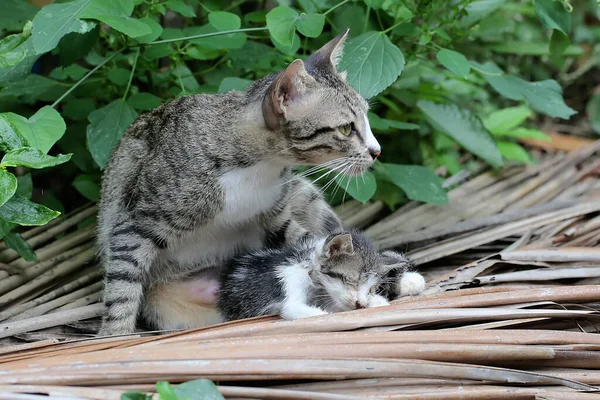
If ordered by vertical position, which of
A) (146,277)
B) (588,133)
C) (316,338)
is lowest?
(588,133)

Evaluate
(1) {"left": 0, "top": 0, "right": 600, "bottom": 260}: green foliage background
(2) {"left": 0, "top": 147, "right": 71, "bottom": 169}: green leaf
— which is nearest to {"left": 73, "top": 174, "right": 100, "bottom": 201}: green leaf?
(1) {"left": 0, "top": 0, "right": 600, "bottom": 260}: green foliage background

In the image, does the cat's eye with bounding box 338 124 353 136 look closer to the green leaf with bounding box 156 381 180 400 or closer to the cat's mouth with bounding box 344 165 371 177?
the cat's mouth with bounding box 344 165 371 177

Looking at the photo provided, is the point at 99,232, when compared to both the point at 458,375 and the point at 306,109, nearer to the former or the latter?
the point at 306,109

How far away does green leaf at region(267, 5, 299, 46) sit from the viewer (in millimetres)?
2555

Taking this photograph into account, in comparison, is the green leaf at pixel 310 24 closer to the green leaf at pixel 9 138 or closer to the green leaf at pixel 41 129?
the green leaf at pixel 41 129

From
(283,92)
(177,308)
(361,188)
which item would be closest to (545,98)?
(361,188)

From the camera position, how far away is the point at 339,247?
7.76 ft

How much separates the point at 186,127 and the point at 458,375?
130 cm

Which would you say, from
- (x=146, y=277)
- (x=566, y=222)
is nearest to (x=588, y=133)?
(x=566, y=222)

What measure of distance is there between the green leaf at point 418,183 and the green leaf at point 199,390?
5.49 feet

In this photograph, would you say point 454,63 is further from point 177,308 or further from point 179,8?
point 177,308

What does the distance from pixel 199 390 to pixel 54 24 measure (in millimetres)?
1296

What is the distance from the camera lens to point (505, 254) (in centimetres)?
269

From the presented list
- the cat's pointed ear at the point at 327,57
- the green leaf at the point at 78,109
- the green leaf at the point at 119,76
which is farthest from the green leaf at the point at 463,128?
the green leaf at the point at 78,109
